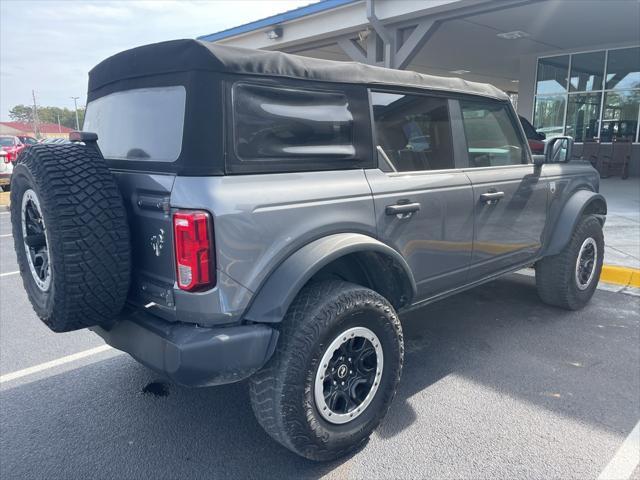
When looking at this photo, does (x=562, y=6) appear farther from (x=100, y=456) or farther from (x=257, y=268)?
(x=100, y=456)

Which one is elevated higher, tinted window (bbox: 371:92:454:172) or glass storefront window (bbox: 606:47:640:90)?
glass storefront window (bbox: 606:47:640:90)

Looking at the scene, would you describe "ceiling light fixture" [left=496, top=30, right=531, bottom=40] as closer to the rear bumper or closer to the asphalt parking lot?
the asphalt parking lot

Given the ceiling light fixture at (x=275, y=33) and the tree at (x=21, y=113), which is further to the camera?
the tree at (x=21, y=113)

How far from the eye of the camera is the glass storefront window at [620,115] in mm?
14711

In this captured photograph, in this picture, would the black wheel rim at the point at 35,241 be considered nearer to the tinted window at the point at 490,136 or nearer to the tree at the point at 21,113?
the tinted window at the point at 490,136

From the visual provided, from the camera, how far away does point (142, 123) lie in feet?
8.52

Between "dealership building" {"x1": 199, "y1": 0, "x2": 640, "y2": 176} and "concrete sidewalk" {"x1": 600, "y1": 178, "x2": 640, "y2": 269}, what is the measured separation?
3728mm

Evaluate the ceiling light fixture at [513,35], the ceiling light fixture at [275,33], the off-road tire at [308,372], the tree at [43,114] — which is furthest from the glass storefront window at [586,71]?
the tree at [43,114]

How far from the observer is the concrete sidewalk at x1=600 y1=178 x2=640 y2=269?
590 cm

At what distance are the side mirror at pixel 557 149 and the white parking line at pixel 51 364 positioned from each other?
388 cm

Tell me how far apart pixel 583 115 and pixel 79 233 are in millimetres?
16889

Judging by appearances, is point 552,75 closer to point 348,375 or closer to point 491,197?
point 491,197

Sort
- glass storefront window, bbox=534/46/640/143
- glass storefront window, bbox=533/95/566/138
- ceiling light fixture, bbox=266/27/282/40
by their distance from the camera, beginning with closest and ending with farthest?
ceiling light fixture, bbox=266/27/282/40
glass storefront window, bbox=534/46/640/143
glass storefront window, bbox=533/95/566/138

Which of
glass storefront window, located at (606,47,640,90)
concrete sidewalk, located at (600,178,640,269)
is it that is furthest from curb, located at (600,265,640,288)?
glass storefront window, located at (606,47,640,90)
